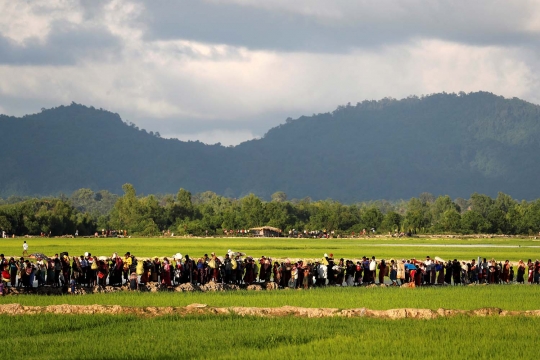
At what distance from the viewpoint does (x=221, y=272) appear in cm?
4472

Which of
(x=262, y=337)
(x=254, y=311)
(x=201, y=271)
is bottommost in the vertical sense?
(x=262, y=337)

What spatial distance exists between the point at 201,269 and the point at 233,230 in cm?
13438

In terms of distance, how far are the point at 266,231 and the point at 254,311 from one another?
139m

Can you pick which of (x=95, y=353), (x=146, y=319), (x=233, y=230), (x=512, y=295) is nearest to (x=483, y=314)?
(x=512, y=295)

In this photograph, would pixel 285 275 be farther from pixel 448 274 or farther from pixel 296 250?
pixel 296 250

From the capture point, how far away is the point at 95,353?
2452cm

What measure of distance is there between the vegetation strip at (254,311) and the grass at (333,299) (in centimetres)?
210

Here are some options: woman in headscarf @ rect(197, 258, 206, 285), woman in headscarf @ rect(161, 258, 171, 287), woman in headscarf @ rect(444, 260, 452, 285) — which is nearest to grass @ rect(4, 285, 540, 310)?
woman in headscarf @ rect(161, 258, 171, 287)

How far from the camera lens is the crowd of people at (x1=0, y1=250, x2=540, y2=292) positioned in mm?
40938

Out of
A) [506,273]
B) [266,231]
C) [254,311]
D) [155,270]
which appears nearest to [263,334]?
[254,311]

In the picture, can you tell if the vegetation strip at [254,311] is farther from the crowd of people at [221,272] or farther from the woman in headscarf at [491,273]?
the woman in headscarf at [491,273]

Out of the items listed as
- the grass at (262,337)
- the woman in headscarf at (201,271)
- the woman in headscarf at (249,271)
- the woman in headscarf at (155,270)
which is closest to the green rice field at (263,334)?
the grass at (262,337)

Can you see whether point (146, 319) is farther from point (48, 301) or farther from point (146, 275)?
point (146, 275)

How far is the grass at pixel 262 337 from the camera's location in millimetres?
24828
